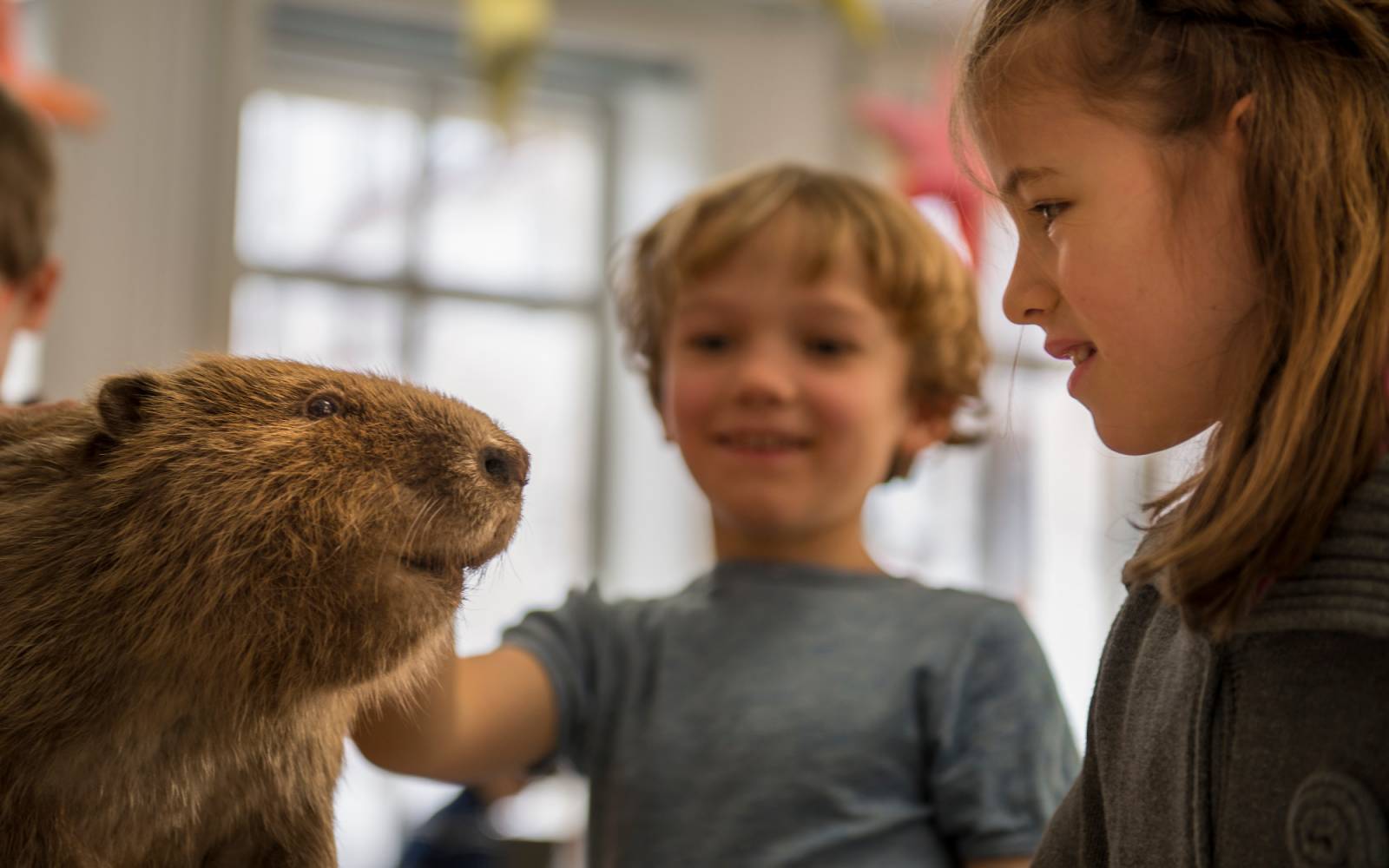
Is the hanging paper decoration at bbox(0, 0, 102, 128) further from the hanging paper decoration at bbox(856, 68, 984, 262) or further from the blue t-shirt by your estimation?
the hanging paper decoration at bbox(856, 68, 984, 262)

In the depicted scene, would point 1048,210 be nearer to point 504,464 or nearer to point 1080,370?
point 1080,370

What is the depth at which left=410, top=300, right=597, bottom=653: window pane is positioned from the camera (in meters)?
3.89

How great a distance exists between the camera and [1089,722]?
0.90 metres

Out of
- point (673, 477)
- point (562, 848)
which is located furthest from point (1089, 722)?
point (673, 477)

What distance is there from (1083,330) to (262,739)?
20.4 inches

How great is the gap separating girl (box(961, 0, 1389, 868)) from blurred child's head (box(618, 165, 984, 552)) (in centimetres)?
47

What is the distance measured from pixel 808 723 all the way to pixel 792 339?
1.20 ft

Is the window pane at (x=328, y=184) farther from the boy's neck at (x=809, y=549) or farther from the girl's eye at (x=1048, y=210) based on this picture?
the girl's eye at (x=1048, y=210)

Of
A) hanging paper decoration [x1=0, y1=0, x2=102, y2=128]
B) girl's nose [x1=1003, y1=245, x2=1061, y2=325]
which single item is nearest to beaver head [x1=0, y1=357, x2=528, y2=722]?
girl's nose [x1=1003, y1=245, x2=1061, y2=325]

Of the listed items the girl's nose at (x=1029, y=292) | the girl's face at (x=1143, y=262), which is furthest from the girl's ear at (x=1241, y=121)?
the girl's nose at (x=1029, y=292)

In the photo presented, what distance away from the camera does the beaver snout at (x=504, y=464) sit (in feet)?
2.44

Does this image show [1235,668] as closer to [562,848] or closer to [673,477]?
[562,848]

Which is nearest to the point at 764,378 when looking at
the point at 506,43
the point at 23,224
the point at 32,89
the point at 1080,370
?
the point at 506,43

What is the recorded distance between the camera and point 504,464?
75 cm
